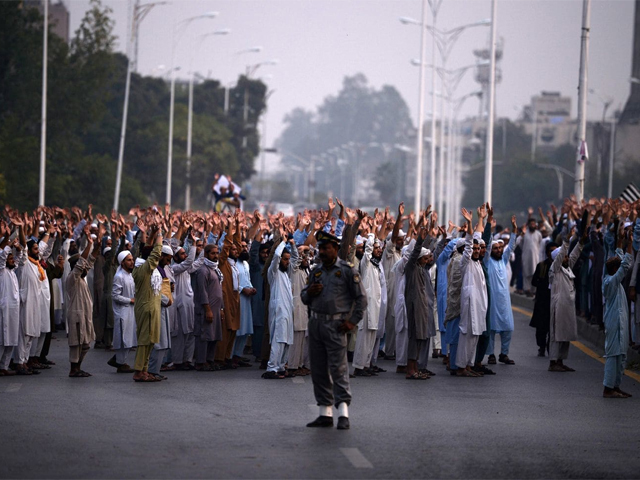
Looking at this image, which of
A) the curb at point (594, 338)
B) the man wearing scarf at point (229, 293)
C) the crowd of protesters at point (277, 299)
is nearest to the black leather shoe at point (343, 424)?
the crowd of protesters at point (277, 299)

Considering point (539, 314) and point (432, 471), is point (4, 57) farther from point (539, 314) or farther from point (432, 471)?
point (432, 471)

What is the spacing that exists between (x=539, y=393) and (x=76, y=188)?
31739 millimetres

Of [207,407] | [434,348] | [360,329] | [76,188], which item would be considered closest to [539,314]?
[434,348]

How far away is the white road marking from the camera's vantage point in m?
8.96

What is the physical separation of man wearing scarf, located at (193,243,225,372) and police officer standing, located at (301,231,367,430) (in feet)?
13.7

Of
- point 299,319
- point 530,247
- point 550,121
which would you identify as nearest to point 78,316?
point 299,319

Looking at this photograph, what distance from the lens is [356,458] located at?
921cm

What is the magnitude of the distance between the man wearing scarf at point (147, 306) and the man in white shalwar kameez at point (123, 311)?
0.76 m

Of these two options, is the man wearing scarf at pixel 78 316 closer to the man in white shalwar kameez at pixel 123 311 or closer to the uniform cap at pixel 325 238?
the man in white shalwar kameez at pixel 123 311

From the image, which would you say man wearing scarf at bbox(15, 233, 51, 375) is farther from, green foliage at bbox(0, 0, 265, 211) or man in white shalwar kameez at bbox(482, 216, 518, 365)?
green foliage at bbox(0, 0, 265, 211)

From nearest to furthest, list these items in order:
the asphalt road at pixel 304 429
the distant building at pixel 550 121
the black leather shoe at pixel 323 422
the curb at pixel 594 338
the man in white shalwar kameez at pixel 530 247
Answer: the asphalt road at pixel 304 429
the black leather shoe at pixel 323 422
the curb at pixel 594 338
the man in white shalwar kameez at pixel 530 247
the distant building at pixel 550 121

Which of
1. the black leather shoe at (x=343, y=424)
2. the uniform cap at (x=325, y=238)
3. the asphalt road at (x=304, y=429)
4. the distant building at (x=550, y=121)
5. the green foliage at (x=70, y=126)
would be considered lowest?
the asphalt road at (x=304, y=429)

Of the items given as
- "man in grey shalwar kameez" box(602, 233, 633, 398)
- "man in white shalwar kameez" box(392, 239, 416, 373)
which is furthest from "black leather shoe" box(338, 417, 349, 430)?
"man in white shalwar kameez" box(392, 239, 416, 373)

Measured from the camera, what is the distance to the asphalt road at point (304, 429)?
8.94 metres
